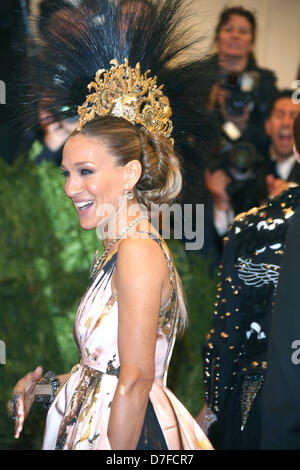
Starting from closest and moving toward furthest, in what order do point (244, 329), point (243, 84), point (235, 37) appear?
point (244, 329), point (235, 37), point (243, 84)

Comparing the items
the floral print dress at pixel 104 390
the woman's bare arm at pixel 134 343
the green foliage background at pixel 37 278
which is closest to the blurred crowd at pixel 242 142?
the green foliage background at pixel 37 278

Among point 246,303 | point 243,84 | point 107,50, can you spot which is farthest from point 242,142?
point 107,50

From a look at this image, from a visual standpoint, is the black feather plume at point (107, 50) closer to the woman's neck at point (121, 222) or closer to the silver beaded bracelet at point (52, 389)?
the woman's neck at point (121, 222)

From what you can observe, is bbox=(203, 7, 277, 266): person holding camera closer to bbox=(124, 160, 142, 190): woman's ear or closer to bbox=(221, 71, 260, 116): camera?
bbox=(221, 71, 260, 116): camera

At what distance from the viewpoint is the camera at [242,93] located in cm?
470

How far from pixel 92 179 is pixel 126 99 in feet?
1.01

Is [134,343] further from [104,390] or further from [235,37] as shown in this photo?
[235,37]

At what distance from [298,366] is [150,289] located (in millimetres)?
478

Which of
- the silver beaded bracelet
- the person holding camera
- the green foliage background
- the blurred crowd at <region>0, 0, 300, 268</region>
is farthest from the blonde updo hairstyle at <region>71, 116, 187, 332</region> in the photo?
the person holding camera

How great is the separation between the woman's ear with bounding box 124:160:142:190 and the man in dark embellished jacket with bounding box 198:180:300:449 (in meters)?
0.78

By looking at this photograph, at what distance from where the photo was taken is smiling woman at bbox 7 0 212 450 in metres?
1.76

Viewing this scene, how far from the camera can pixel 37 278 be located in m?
4.02

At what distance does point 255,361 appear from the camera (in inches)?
101

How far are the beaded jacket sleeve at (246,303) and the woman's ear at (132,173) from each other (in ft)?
2.56
